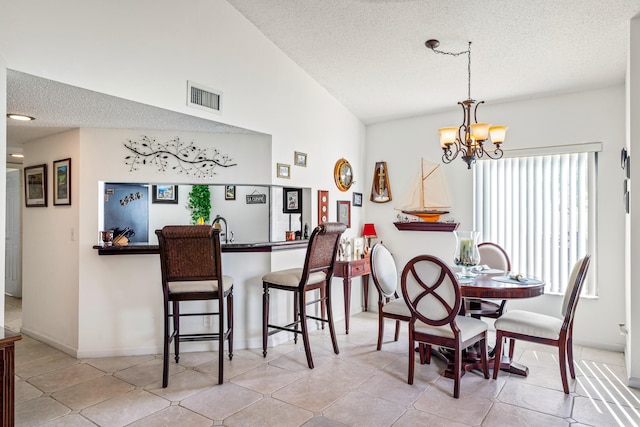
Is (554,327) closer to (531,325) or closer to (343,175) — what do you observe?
(531,325)

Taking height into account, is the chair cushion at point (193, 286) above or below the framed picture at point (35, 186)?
below

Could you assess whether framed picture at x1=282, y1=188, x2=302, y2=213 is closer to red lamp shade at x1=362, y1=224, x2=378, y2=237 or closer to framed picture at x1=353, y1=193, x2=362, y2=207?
framed picture at x1=353, y1=193, x2=362, y2=207

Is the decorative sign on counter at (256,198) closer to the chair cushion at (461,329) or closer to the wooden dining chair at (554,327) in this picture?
the chair cushion at (461,329)

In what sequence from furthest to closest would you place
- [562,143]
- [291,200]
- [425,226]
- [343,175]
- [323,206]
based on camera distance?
1. [343,175]
2. [425,226]
3. [323,206]
4. [291,200]
5. [562,143]

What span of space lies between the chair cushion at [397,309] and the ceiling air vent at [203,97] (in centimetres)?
226

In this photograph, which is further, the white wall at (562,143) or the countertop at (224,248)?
the white wall at (562,143)

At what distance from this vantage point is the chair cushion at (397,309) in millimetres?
3274

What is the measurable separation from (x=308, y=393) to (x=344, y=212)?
99.4 inches

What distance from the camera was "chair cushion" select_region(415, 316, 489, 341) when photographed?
2730 millimetres

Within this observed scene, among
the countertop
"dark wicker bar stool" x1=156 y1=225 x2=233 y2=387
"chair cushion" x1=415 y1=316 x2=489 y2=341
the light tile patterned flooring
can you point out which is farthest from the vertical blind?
"dark wicker bar stool" x1=156 y1=225 x2=233 y2=387

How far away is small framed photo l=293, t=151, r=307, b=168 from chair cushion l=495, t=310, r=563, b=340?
7.98 ft

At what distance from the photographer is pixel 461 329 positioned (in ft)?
9.03

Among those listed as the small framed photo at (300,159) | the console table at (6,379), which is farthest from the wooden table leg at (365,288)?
the console table at (6,379)

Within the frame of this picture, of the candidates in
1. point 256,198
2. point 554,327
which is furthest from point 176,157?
point 554,327
